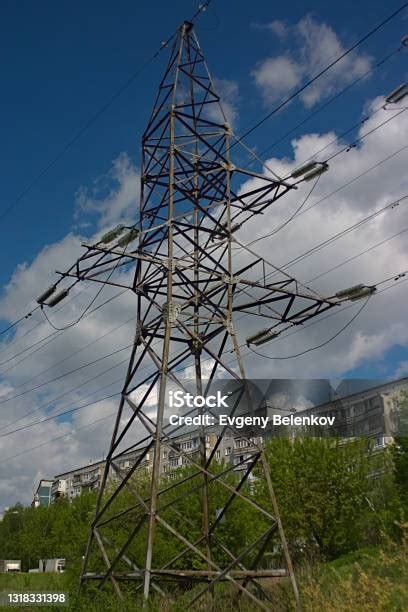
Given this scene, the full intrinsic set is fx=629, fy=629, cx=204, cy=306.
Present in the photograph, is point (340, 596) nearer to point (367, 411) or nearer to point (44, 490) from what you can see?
point (367, 411)

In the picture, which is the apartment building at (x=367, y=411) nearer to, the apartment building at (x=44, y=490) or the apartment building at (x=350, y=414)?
the apartment building at (x=350, y=414)

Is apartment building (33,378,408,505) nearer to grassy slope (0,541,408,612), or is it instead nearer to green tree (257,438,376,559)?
green tree (257,438,376,559)

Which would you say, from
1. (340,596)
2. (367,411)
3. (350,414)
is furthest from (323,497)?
(340,596)

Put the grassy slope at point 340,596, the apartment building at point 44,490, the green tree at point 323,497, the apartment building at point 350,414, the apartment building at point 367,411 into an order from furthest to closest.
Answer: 1. the apartment building at point 44,490
2. the green tree at point 323,497
3. the apartment building at point 367,411
4. the apartment building at point 350,414
5. the grassy slope at point 340,596

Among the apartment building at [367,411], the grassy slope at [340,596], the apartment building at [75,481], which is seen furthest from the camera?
the apartment building at [75,481]

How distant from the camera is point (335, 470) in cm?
3806

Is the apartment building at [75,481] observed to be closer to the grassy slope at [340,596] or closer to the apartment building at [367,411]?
the apartment building at [367,411]

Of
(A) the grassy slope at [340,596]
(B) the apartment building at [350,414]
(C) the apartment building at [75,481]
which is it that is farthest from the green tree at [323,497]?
(C) the apartment building at [75,481]

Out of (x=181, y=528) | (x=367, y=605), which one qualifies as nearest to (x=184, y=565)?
(x=181, y=528)

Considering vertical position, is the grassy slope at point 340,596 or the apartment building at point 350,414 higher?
the apartment building at point 350,414

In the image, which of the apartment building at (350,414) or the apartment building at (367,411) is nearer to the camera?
the apartment building at (350,414)

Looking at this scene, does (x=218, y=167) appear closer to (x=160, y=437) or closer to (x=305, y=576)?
(x=160, y=437)

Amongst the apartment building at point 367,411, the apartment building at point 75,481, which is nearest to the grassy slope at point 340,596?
the apartment building at point 367,411

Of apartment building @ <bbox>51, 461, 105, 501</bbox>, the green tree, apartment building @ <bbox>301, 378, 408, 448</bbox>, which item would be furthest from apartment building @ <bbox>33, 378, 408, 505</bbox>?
apartment building @ <bbox>51, 461, 105, 501</bbox>
